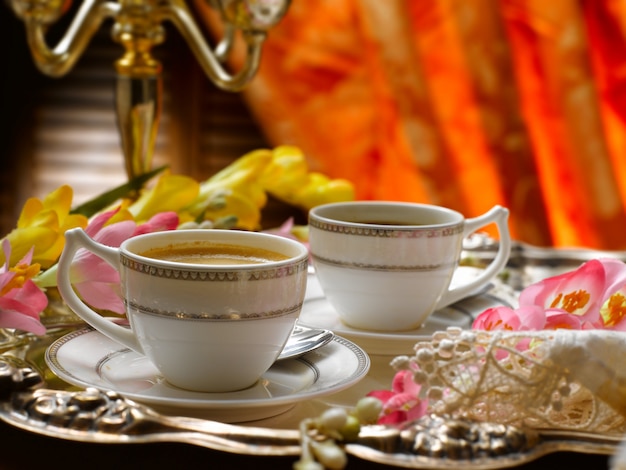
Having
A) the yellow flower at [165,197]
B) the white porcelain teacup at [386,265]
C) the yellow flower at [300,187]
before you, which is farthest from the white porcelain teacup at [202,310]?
the yellow flower at [300,187]

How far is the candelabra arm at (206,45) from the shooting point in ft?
3.40

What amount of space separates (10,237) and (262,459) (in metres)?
0.30

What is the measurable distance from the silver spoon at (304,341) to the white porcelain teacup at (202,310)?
39 millimetres

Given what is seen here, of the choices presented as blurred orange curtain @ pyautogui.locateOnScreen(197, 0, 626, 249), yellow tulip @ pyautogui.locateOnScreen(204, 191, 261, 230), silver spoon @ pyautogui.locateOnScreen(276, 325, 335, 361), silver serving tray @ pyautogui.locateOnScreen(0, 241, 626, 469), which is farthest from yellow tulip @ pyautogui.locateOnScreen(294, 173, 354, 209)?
blurred orange curtain @ pyautogui.locateOnScreen(197, 0, 626, 249)

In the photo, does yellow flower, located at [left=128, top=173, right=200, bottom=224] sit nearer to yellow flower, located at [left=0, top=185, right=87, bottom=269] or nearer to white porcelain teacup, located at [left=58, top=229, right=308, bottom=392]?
yellow flower, located at [left=0, top=185, right=87, bottom=269]

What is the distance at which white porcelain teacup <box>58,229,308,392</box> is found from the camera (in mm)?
558

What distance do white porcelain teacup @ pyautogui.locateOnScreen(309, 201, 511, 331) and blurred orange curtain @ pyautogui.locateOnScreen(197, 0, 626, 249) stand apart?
3.14 feet

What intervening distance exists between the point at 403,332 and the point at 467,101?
3.45ft

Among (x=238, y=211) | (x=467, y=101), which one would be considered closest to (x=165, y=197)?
(x=238, y=211)

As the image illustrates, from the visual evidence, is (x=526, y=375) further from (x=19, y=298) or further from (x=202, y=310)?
(x=19, y=298)

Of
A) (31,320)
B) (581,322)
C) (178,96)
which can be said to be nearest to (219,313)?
(31,320)

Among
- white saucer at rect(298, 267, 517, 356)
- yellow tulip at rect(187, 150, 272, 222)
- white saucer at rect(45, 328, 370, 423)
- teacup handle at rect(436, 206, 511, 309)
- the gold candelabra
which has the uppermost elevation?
the gold candelabra

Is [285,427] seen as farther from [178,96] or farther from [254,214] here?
[178,96]

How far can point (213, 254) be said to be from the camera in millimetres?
642
